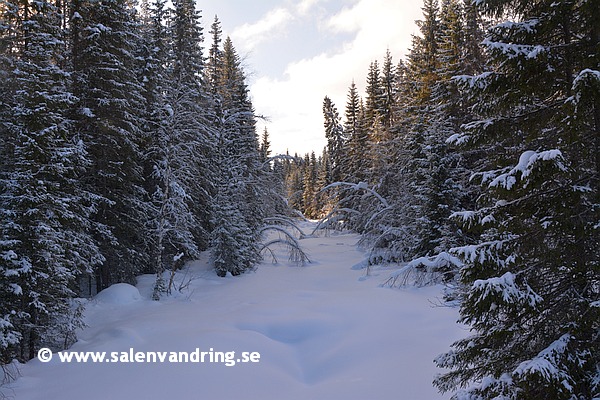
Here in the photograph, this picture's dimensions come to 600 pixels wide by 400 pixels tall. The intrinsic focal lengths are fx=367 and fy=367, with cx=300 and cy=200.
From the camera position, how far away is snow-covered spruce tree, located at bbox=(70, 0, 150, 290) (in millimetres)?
14633

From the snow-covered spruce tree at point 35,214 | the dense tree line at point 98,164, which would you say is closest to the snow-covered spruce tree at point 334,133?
the dense tree line at point 98,164

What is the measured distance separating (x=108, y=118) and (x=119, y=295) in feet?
23.5

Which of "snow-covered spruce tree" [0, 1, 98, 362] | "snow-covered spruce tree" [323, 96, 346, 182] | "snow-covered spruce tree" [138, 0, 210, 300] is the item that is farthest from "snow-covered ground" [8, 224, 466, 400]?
"snow-covered spruce tree" [323, 96, 346, 182]

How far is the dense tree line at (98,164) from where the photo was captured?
9398mm

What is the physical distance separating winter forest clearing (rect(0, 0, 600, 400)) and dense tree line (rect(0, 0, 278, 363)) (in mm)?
91

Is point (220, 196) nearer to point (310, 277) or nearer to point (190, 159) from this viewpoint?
point (190, 159)

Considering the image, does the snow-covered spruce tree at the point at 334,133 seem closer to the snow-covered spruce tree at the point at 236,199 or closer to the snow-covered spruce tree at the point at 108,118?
the snow-covered spruce tree at the point at 236,199

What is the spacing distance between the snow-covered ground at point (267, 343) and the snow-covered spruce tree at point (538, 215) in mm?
2877

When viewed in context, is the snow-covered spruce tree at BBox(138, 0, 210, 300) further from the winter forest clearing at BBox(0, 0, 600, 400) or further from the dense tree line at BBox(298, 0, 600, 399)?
the dense tree line at BBox(298, 0, 600, 399)

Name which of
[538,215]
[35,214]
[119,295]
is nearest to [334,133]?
[119,295]

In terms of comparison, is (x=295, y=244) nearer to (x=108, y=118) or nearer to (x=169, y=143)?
(x=169, y=143)

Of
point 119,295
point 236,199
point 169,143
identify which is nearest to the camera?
point 119,295

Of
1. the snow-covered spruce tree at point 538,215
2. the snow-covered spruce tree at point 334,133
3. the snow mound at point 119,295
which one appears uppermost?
the snow-covered spruce tree at point 334,133

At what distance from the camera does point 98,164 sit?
15.0 meters
